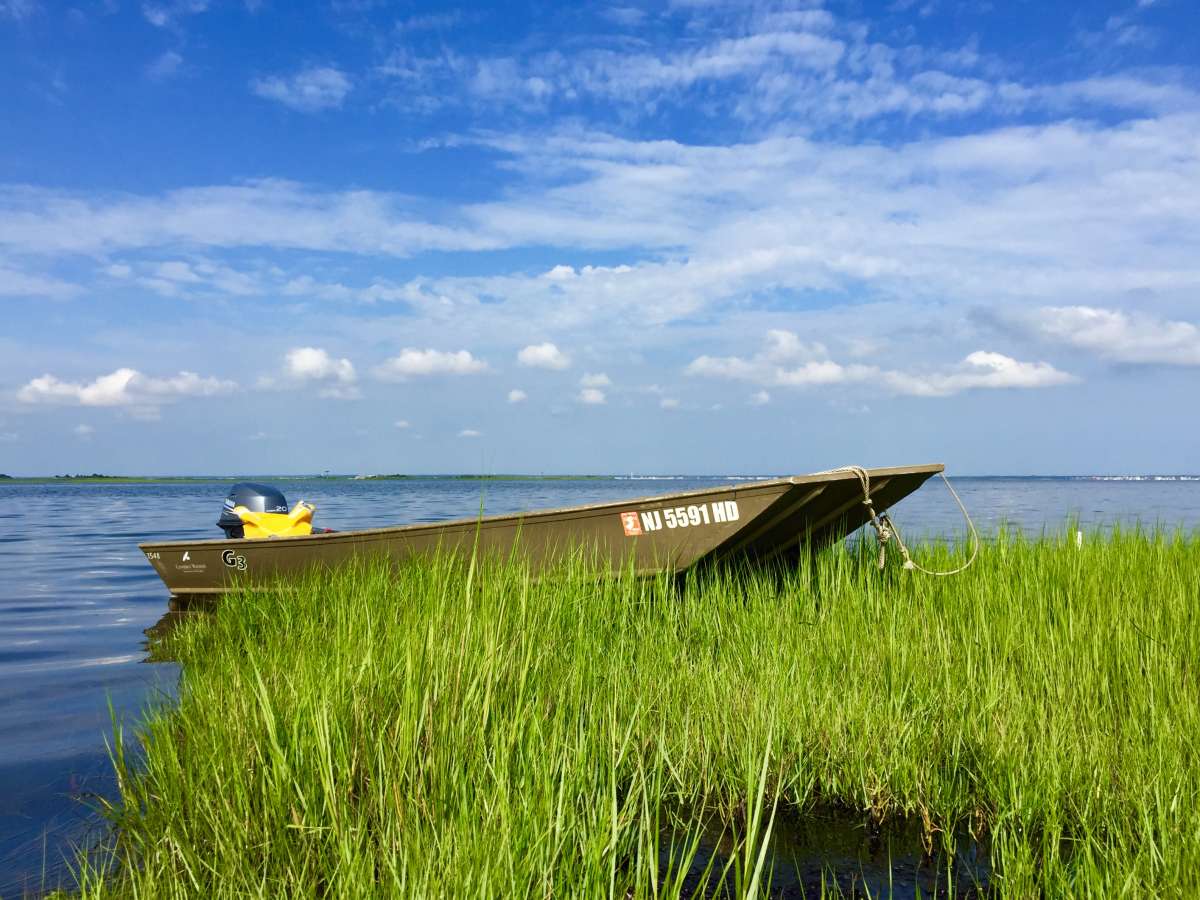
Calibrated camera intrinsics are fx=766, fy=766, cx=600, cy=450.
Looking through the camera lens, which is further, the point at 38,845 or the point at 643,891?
the point at 38,845

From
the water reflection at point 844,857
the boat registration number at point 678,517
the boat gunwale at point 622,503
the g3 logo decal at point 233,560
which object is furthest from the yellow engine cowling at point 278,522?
the water reflection at point 844,857

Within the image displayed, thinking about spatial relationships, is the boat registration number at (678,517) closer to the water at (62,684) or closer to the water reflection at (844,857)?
the water at (62,684)

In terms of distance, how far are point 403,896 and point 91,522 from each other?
96.7 feet

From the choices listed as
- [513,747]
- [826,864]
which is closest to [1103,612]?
[826,864]

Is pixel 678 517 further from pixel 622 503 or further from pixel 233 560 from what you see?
pixel 233 560

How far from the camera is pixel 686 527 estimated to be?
5824mm

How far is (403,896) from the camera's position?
175cm

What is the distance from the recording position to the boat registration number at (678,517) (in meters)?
5.65

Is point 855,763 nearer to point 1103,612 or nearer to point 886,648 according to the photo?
point 886,648

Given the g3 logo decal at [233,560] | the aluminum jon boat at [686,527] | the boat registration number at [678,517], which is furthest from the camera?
the g3 logo decal at [233,560]

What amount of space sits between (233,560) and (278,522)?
3.17 feet

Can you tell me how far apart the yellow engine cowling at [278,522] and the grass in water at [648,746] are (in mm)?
4186

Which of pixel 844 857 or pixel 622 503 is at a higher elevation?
pixel 622 503

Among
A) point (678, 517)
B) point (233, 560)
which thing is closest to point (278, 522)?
point (233, 560)
